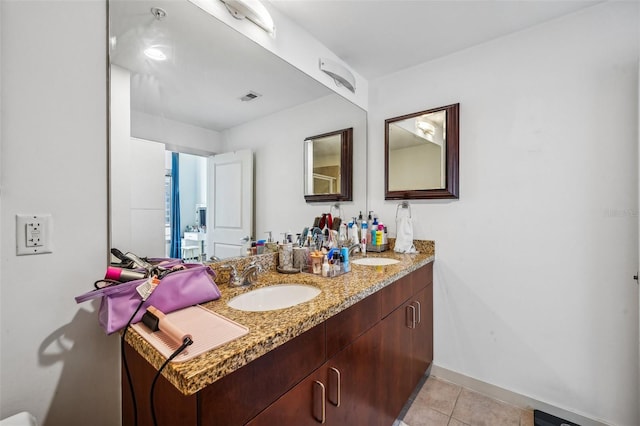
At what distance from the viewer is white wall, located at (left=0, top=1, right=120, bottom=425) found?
0.77 metres

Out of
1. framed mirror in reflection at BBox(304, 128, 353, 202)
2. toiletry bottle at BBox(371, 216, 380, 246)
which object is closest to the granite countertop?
toiletry bottle at BBox(371, 216, 380, 246)

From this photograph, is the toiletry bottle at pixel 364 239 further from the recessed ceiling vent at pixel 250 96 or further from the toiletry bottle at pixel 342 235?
the recessed ceiling vent at pixel 250 96

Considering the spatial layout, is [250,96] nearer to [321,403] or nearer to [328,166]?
[328,166]

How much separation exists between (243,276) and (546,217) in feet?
5.63

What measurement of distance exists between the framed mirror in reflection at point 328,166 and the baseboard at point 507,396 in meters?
1.44

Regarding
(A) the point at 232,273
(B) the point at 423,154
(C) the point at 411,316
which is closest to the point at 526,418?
(C) the point at 411,316

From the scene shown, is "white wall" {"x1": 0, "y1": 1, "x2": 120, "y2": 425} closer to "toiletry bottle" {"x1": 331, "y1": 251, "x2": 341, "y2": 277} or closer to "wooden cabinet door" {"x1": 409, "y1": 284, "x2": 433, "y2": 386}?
"toiletry bottle" {"x1": 331, "y1": 251, "x2": 341, "y2": 277}

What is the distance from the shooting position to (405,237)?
6.64ft

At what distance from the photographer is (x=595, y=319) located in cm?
150

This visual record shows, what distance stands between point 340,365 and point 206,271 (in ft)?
1.98

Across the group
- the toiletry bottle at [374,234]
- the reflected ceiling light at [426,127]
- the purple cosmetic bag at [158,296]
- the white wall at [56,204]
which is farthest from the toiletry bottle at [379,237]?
the white wall at [56,204]

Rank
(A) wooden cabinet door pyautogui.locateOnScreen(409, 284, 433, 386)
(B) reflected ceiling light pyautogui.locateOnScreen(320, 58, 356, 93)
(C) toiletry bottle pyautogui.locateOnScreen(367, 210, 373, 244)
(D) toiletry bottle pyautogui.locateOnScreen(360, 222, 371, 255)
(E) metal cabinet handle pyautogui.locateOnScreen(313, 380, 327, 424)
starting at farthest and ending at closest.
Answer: (C) toiletry bottle pyautogui.locateOnScreen(367, 210, 373, 244) < (D) toiletry bottle pyautogui.locateOnScreen(360, 222, 371, 255) < (B) reflected ceiling light pyautogui.locateOnScreen(320, 58, 356, 93) < (A) wooden cabinet door pyautogui.locateOnScreen(409, 284, 433, 386) < (E) metal cabinet handle pyautogui.locateOnScreen(313, 380, 327, 424)

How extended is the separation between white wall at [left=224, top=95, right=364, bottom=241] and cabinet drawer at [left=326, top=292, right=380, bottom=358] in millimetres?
675

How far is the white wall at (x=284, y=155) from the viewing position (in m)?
1.57
